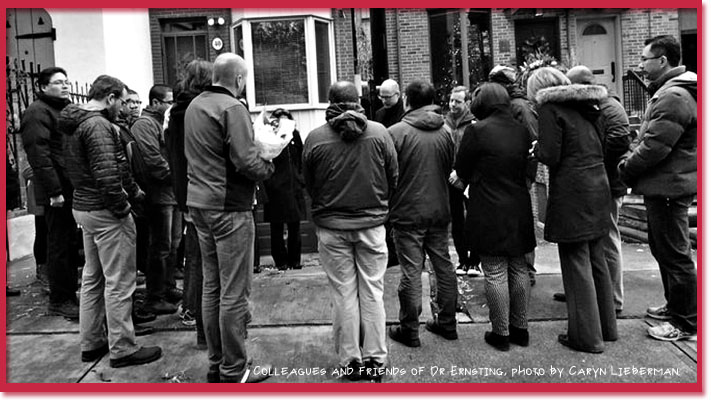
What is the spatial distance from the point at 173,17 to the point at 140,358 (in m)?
11.2

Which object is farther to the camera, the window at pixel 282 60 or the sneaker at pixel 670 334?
the window at pixel 282 60

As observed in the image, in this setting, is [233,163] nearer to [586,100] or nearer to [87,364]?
[87,364]

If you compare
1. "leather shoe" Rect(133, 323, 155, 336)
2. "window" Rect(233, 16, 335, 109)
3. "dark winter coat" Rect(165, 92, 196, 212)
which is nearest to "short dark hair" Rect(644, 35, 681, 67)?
"dark winter coat" Rect(165, 92, 196, 212)

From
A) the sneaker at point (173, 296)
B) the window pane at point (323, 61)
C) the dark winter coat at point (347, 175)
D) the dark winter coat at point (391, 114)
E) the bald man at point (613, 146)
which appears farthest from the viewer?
the window pane at point (323, 61)

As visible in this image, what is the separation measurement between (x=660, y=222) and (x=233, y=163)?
3099 millimetres

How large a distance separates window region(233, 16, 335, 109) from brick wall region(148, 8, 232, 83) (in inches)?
61.9

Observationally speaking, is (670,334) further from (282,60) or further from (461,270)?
(282,60)

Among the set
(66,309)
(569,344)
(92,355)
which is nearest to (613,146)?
(569,344)

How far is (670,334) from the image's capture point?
438cm

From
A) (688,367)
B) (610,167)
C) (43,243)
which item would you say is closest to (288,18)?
Answer: (43,243)

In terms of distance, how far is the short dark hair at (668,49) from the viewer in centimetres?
436

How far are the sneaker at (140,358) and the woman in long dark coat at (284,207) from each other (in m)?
2.69

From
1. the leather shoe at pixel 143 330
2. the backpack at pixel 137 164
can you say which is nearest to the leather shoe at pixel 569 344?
the leather shoe at pixel 143 330

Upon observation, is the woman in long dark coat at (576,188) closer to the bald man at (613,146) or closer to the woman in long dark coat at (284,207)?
the bald man at (613,146)
